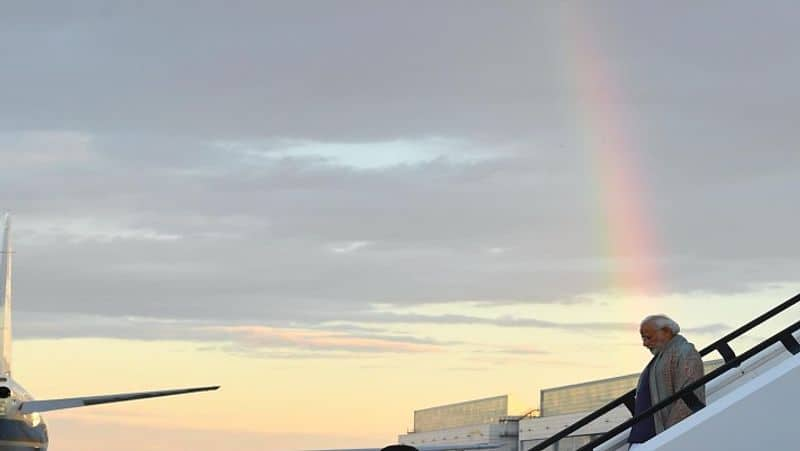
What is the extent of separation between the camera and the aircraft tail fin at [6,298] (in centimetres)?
6050

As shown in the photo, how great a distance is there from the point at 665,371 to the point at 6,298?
2021 inches

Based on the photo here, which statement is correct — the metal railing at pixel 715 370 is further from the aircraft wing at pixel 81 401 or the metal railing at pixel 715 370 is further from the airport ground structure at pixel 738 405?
the aircraft wing at pixel 81 401

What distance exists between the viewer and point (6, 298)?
2416 inches

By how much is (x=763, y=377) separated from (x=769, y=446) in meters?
0.59

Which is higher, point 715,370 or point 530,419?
point 530,419

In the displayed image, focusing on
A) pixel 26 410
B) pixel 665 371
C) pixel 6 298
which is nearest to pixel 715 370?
pixel 665 371

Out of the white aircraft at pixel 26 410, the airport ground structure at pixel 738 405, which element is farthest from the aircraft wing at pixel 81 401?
the airport ground structure at pixel 738 405

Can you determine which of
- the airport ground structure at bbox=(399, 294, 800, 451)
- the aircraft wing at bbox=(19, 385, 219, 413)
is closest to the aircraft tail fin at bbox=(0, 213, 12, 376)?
the aircraft wing at bbox=(19, 385, 219, 413)

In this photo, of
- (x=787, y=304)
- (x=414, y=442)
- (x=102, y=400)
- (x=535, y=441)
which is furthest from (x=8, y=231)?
(x=787, y=304)

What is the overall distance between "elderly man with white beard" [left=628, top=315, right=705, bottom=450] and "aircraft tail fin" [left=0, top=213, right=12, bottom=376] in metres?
49.3

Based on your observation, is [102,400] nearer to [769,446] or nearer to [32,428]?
[32,428]

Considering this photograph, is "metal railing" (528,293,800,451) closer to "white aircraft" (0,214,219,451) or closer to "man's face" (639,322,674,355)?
"man's face" (639,322,674,355)

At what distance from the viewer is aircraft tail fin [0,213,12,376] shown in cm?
6050

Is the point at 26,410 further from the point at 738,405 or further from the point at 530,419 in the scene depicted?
the point at 738,405
